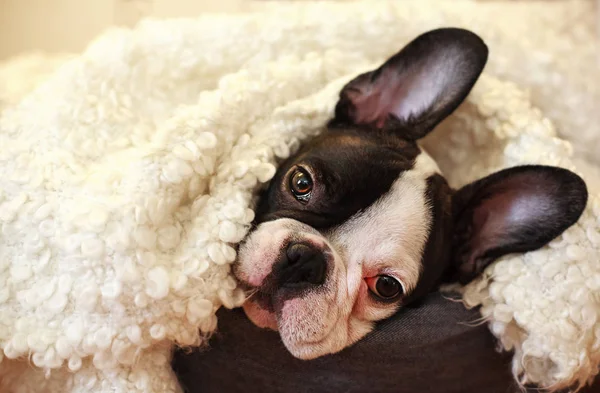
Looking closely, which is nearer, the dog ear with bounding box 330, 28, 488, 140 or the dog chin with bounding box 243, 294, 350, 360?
the dog chin with bounding box 243, 294, 350, 360

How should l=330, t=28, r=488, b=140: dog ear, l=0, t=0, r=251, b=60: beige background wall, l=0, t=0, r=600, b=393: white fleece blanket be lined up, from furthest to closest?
l=0, t=0, r=251, b=60: beige background wall < l=330, t=28, r=488, b=140: dog ear < l=0, t=0, r=600, b=393: white fleece blanket

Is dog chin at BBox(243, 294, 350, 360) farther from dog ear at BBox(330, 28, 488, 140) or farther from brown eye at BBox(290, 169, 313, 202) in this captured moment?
dog ear at BBox(330, 28, 488, 140)

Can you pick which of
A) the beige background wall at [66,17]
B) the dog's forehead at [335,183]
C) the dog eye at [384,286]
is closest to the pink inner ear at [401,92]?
the dog's forehead at [335,183]

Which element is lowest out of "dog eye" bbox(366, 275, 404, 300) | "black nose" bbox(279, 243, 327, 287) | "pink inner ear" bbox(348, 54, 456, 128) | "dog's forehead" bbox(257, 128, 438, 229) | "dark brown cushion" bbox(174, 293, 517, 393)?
"dark brown cushion" bbox(174, 293, 517, 393)

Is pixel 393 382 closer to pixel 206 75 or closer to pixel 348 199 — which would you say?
pixel 348 199

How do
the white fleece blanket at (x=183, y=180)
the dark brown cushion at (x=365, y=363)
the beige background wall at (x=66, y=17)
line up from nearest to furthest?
the white fleece blanket at (x=183, y=180)
the dark brown cushion at (x=365, y=363)
the beige background wall at (x=66, y=17)

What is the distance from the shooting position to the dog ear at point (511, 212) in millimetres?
1104

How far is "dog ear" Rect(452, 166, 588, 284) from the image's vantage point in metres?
1.10

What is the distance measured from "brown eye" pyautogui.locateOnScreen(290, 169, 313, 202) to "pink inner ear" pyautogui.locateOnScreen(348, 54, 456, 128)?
0.26m

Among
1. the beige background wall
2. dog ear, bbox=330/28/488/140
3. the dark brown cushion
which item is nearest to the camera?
the dark brown cushion

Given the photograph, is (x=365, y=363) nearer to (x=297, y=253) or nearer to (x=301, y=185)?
(x=297, y=253)

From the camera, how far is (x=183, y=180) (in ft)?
3.23

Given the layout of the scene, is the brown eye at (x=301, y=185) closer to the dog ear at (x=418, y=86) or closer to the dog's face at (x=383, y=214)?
the dog's face at (x=383, y=214)

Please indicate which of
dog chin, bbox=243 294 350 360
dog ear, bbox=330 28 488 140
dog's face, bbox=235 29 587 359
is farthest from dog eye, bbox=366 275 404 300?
dog ear, bbox=330 28 488 140
